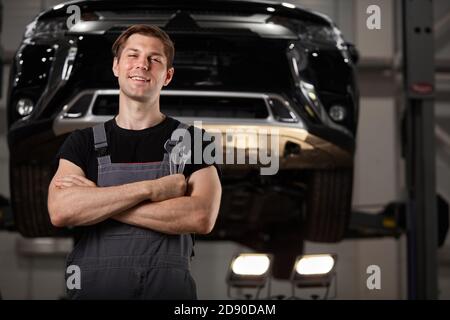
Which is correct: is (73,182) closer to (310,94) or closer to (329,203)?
(310,94)

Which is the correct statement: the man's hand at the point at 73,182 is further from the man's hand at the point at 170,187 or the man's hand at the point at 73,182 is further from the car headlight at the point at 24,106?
the car headlight at the point at 24,106

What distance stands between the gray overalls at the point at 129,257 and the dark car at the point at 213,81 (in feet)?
1.75

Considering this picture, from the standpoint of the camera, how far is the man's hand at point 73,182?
5.71 ft

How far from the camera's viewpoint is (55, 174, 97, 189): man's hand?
68.6 inches

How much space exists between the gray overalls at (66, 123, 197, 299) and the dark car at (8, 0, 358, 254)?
0.53m

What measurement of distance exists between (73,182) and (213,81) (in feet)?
2.86

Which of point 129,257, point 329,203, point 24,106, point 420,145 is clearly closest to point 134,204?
A: point 129,257

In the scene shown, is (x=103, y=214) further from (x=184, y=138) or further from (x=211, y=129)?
(x=211, y=129)

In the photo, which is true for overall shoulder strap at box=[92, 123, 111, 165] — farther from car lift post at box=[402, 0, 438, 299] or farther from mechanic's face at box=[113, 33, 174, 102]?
car lift post at box=[402, 0, 438, 299]

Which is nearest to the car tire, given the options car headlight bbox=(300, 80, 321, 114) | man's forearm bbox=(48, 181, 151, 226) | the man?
car headlight bbox=(300, 80, 321, 114)

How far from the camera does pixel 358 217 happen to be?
127 inches

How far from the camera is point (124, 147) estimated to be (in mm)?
1814

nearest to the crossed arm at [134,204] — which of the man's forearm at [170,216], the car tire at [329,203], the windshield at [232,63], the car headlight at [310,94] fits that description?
the man's forearm at [170,216]
